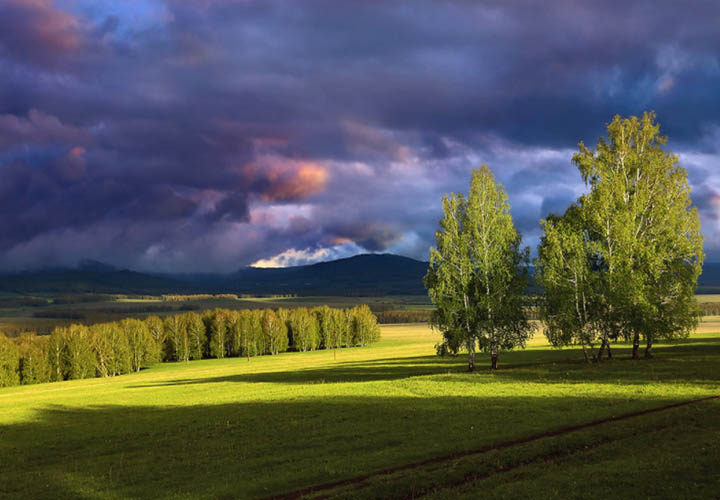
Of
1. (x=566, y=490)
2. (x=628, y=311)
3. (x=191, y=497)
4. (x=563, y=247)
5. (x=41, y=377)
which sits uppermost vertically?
(x=563, y=247)

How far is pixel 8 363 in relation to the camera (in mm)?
128875

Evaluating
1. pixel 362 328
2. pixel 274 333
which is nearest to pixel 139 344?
pixel 274 333

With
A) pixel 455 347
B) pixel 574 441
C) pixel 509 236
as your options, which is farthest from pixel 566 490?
pixel 509 236

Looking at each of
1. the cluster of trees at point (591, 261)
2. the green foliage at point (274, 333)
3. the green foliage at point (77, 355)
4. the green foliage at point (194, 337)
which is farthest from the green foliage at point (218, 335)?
the cluster of trees at point (591, 261)

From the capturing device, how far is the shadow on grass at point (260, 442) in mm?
25859

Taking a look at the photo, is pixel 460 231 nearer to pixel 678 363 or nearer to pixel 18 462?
pixel 678 363

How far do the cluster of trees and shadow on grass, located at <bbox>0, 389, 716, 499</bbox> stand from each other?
20396mm

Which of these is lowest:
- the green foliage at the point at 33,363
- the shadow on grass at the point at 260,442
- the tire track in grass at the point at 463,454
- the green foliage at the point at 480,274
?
the green foliage at the point at 33,363

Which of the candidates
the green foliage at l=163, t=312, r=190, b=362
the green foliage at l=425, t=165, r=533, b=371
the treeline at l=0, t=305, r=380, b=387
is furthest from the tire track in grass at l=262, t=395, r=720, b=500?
the green foliage at l=163, t=312, r=190, b=362

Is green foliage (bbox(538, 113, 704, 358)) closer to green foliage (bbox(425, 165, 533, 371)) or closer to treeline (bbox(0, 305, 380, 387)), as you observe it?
green foliage (bbox(425, 165, 533, 371))

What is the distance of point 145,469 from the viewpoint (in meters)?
29.5

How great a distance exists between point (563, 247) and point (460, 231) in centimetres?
1278

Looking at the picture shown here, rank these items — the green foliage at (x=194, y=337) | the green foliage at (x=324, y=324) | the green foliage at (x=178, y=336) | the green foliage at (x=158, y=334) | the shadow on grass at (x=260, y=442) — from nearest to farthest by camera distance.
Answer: the shadow on grass at (x=260, y=442) < the green foliage at (x=158, y=334) < the green foliage at (x=178, y=336) < the green foliage at (x=194, y=337) < the green foliage at (x=324, y=324)

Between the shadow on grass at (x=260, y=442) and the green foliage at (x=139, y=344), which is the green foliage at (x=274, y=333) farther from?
the shadow on grass at (x=260, y=442)
